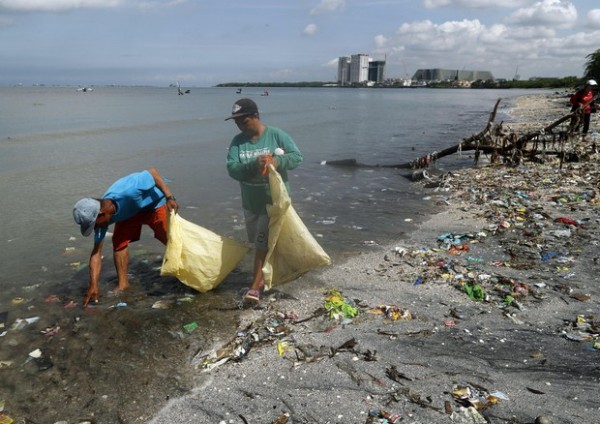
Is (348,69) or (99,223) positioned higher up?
(348,69)

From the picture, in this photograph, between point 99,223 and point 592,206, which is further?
point 592,206

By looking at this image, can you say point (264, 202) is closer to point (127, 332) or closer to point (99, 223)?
point (99, 223)

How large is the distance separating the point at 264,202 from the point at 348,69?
196 metres

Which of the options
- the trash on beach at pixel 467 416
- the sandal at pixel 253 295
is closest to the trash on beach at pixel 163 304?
the sandal at pixel 253 295

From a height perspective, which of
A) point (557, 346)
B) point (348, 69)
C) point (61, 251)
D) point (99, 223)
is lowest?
point (61, 251)

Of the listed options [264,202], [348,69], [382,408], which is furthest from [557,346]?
[348,69]

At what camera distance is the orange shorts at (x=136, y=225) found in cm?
458

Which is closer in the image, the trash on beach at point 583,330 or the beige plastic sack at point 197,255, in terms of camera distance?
the trash on beach at point 583,330

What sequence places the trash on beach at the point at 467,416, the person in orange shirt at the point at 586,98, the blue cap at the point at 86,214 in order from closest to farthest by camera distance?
the trash on beach at the point at 467,416, the blue cap at the point at 86,214, the person in orange shirt at the point at 586,98

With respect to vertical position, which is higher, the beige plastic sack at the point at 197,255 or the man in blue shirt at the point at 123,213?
the man in blue shirt at the point at 123,213

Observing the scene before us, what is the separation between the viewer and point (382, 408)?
287 centimetres

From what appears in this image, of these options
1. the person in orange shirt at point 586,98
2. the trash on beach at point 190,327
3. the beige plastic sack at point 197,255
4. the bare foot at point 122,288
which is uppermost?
the person in orange shirt at point 586,98

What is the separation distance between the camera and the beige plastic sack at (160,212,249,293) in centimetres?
433

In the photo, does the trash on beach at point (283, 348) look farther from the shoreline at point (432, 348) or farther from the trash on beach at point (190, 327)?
the trash on beach at point (190, 327)
